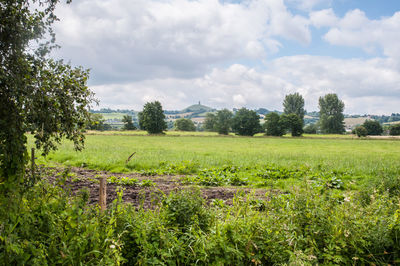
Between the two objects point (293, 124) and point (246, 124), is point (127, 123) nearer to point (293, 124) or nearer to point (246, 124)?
point (246, 124)

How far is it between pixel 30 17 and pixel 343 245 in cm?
775

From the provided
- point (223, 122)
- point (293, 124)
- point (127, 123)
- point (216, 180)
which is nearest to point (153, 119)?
point (127, 123)

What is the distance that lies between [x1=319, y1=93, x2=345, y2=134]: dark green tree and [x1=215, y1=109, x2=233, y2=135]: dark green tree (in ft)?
149

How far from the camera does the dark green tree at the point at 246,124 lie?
106250 millimetres

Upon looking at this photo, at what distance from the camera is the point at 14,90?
17.4 ft

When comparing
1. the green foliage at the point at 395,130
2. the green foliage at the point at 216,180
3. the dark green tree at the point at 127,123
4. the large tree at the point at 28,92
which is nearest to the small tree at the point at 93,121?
the large tree at the point at 28,92

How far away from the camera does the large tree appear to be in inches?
216

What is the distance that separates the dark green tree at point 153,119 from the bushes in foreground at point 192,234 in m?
94.7

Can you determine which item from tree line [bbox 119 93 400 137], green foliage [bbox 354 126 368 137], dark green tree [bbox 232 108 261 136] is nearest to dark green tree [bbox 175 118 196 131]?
tree line [bbox 119 93 400 137]

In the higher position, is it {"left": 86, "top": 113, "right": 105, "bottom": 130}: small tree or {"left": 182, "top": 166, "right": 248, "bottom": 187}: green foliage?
{"left": 86, "top": 113, "right": 105, "bottom": 130}: small tree

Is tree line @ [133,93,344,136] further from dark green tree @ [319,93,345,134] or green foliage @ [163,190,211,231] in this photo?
green foliage @ [163,190,211,231]

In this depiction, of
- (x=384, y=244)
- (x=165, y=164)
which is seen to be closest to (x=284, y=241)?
(x=384, y=244)

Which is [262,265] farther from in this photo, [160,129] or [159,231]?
[160,129]

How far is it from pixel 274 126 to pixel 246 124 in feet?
32.5
